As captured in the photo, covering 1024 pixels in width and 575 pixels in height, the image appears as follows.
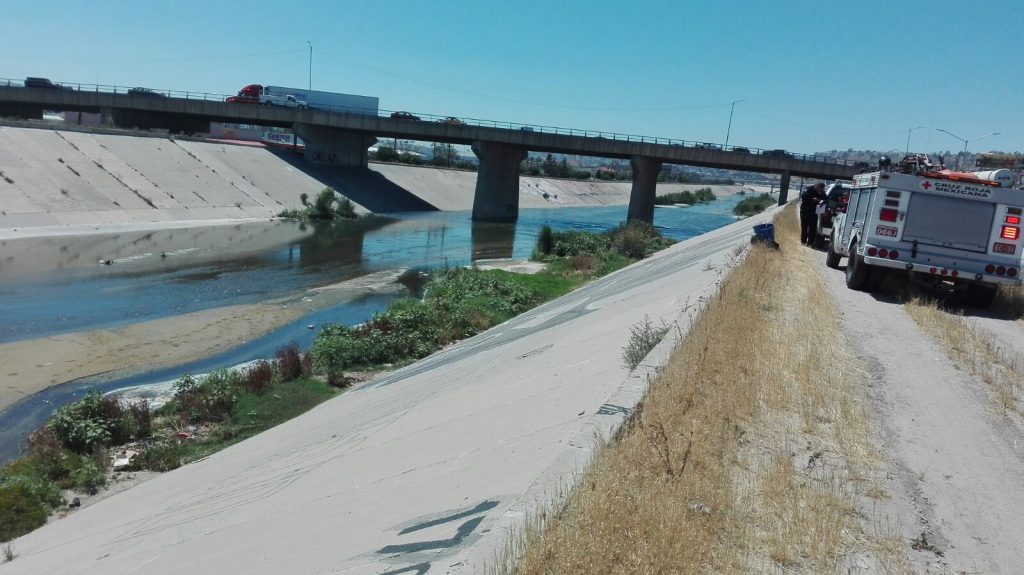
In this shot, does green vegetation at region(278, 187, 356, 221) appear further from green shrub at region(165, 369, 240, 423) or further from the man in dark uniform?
green shrub at region(165, 369, 240, 423)

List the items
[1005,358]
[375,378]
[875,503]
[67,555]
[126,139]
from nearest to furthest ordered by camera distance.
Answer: [875,503] < [67,555] < [1005,358] < [375,378] < [126,139]

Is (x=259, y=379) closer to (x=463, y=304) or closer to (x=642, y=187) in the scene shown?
(x=463, y=304)

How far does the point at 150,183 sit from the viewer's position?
185 ft

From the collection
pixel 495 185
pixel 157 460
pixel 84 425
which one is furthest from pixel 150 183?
pixel 157 460

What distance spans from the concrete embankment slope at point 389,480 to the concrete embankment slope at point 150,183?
3646cm

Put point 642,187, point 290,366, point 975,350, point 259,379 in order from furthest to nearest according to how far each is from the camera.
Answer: point 642,187
point 290,366
point 259,379
point 975,350

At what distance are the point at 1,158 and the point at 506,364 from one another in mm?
47253

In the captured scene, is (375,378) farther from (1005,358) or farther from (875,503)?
(875,503)

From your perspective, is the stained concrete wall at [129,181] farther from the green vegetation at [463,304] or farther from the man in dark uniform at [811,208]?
the man in dark uniform at [811,208]

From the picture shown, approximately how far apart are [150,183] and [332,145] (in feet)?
88.8

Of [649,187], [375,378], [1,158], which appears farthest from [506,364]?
[649,187]

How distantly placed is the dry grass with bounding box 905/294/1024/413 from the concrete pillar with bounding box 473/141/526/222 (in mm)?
63770

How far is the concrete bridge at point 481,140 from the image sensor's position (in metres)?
74.3

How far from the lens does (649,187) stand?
75812mm
